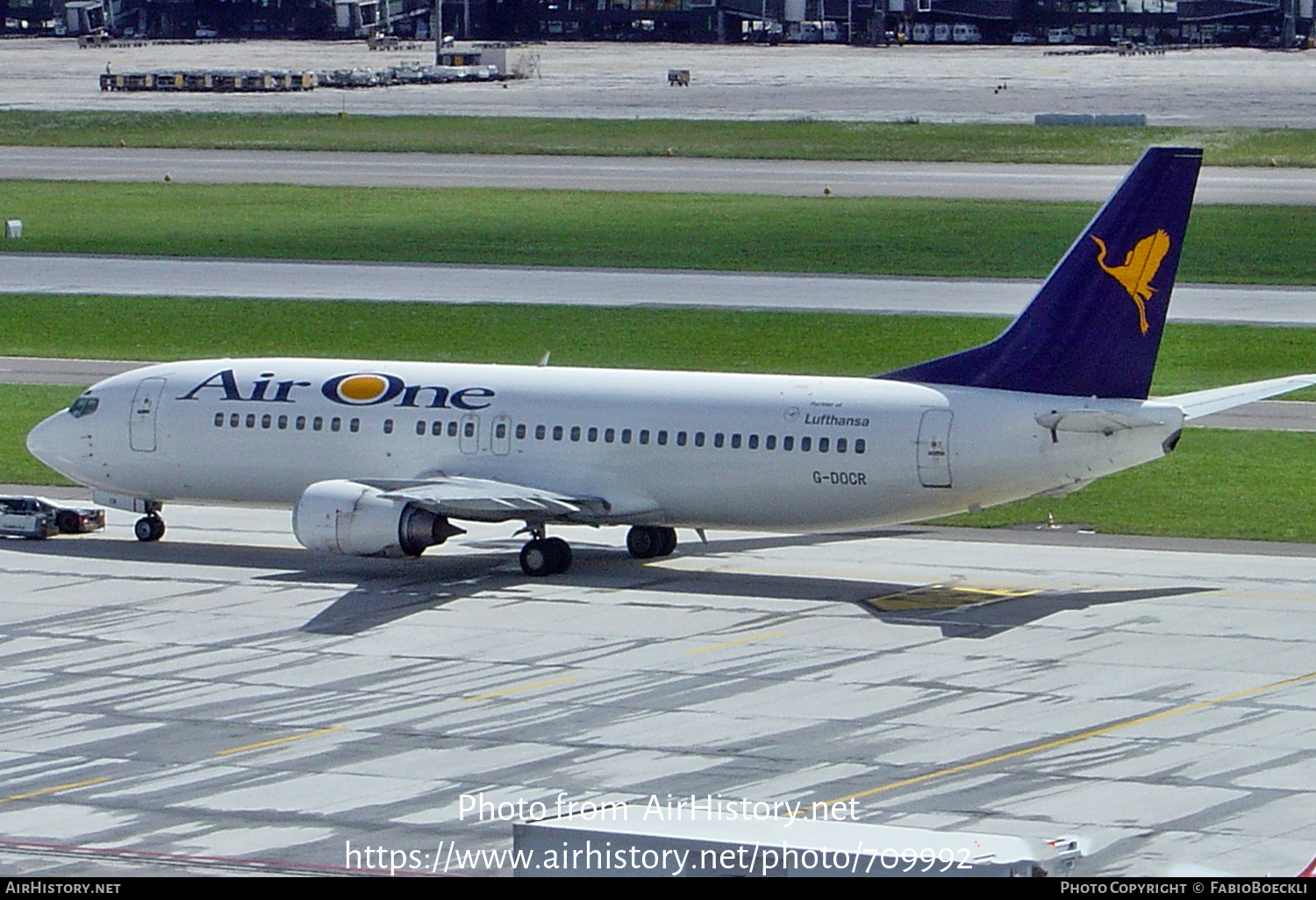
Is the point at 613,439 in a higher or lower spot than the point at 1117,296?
lower

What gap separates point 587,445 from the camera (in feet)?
158

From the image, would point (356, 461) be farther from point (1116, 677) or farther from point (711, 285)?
point (711, 285)

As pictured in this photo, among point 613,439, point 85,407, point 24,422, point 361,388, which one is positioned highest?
point 361,388

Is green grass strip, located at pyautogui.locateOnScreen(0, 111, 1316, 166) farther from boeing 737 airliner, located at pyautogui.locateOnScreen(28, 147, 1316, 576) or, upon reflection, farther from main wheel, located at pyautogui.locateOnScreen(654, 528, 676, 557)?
boeing 737 airliner, located at pyautogui.locateOnScreen(28, 147, 1316, 576)

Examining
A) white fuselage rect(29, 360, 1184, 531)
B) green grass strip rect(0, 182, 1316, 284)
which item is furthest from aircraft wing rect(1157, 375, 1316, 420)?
green grass strip rect(0, 182, 1316, 284)

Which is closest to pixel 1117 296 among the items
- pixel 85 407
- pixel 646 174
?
pixel 85 407

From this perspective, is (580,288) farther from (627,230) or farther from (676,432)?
(676,432)

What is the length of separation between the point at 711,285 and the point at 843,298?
6.36m

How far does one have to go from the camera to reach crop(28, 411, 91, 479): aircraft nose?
5269 cm

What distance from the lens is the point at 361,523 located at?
46.1 meters

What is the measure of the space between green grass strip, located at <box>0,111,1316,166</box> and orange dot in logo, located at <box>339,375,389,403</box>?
8766cm

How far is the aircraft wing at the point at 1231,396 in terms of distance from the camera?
151 ft

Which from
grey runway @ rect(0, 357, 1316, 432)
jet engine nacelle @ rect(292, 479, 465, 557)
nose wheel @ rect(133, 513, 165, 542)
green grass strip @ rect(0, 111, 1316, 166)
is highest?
green grass strip @ rect(0, 111, 1316, 166)

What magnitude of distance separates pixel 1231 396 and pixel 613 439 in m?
12.9
